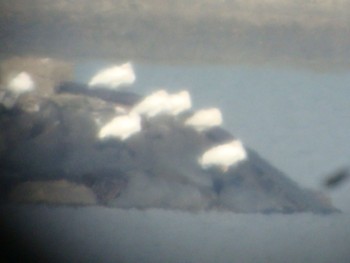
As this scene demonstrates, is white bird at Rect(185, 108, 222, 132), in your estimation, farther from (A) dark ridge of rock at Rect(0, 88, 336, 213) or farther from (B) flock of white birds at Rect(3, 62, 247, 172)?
(A) dark ridge of rock at Rect(0, 88, 336, 213)

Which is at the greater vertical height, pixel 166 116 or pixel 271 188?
pixel 166 116

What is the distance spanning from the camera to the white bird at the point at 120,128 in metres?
4.89

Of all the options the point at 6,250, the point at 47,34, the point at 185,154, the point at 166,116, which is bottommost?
the point at 6,250

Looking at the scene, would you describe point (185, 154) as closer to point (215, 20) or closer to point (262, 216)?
point (262, 216)

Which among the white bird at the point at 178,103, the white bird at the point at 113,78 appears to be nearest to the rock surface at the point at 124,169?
the white bird at the point at 178,103

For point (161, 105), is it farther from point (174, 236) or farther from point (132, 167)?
point (174, 236)

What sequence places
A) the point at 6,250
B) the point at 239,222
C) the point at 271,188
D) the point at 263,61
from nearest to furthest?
the point at 6,250, the point at 239,222, the point at 271,188, the point at 263,61

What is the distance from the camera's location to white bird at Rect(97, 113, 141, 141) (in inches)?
193

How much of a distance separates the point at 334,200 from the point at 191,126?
1.38m

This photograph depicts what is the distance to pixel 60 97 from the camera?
16.9ft

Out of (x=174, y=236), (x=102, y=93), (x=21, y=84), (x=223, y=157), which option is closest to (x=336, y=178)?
(x=223, y=157)

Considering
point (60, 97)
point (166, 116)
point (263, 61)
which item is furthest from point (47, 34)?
point (263, 61)

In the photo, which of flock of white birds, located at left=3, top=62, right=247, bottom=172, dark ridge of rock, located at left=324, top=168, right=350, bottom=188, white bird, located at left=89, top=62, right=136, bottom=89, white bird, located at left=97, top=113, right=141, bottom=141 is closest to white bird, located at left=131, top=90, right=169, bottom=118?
flock of white birds, located at left=3, top=62, right=247, bottom=172

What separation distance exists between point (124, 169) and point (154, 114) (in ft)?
1.93
